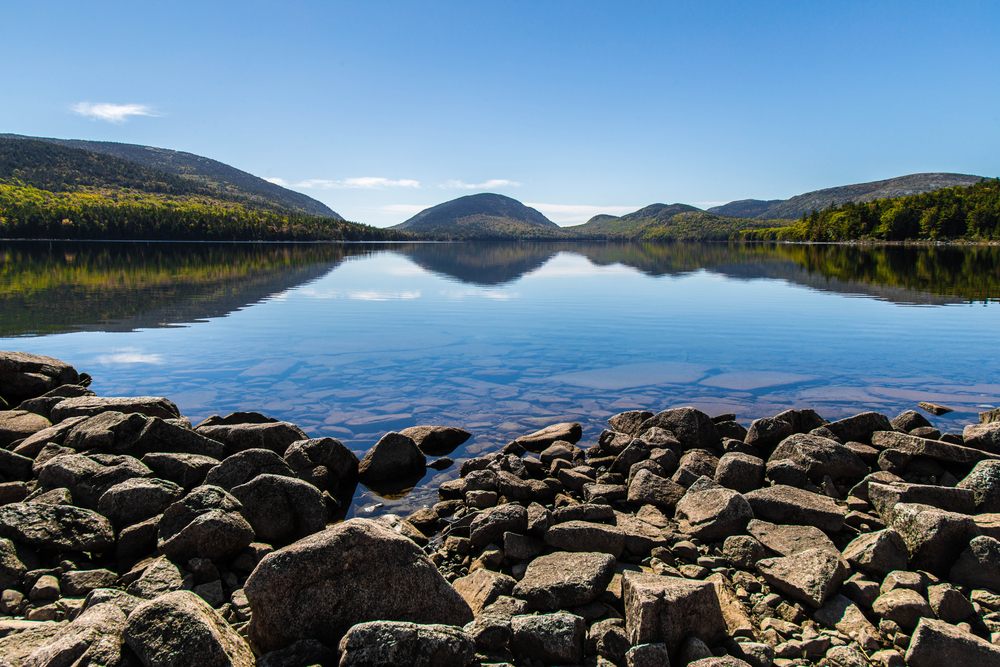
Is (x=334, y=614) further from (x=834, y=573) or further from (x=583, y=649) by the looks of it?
(x=834, y=573)

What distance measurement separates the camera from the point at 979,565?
23.4 feet

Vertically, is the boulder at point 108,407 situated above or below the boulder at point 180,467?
above

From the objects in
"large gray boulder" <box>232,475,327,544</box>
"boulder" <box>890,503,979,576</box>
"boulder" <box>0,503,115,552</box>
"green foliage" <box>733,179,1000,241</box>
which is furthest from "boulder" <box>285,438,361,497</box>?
"green foliage" <box>733,179,1000,241</box>

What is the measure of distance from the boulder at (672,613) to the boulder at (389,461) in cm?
712

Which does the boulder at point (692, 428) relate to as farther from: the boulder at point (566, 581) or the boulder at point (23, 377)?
the boulder at point (23, 377)

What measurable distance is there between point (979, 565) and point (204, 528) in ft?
34.4

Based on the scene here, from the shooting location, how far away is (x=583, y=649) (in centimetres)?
614

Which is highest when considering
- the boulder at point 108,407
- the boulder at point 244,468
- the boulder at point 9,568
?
the boulder at point 108,407

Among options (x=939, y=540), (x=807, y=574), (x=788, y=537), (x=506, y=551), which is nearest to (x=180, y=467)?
(x=506, y=551)

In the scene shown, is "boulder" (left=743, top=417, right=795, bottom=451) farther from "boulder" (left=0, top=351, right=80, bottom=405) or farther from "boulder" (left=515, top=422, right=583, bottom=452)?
"boulder" (left=0, top=351, right=80, bottom=405)

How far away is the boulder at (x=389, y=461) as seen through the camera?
1227 cm

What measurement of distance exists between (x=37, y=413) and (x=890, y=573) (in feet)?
60.0

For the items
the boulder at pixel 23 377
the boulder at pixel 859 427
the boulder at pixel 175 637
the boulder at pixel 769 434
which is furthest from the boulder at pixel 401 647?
the boulder at pixel 23 377

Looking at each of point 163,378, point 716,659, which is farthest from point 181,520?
point 163,378
